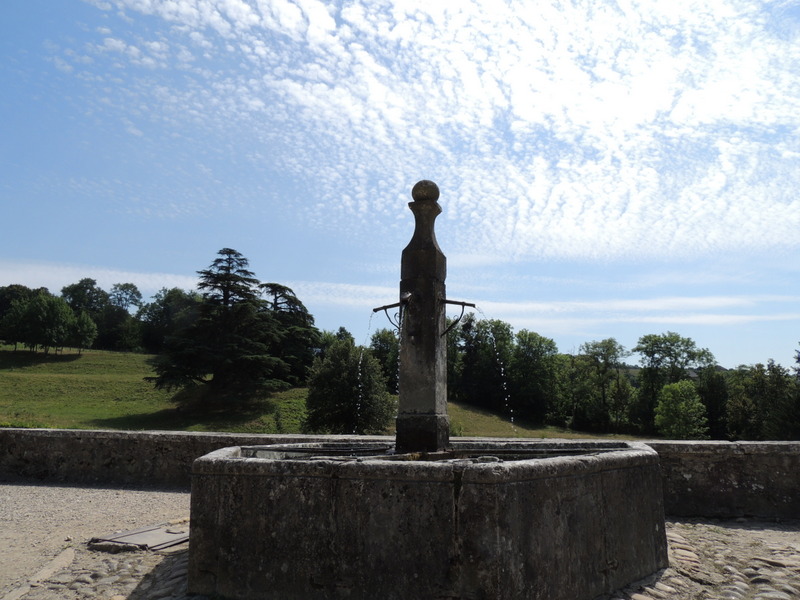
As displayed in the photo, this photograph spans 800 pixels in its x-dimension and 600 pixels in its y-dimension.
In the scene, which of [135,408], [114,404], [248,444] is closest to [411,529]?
[248,444]

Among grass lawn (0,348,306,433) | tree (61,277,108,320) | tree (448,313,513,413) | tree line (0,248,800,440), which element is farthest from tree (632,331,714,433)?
tree (61,277,108,320)

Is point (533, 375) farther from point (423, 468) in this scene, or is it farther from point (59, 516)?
point (423, 468)

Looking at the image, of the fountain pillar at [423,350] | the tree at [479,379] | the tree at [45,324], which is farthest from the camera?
the tree at [45,324]

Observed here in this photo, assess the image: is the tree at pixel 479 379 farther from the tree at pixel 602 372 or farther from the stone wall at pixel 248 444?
the stone wall at pixel 248 444

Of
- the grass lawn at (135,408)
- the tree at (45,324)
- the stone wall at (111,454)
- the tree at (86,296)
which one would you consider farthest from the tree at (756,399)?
the tree at (86,296)

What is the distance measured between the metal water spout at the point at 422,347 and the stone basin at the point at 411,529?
155 cm

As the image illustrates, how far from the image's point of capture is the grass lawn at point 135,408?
37.3 metres

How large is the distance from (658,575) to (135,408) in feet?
141

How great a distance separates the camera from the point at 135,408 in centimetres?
4266

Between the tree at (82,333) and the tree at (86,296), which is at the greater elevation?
the tree at (86,296)

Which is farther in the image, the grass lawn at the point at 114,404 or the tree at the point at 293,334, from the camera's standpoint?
the tree at the point at 293,334

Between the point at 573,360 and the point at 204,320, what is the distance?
136 feet

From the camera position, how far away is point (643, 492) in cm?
535

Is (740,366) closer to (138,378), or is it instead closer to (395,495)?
(138,378)
